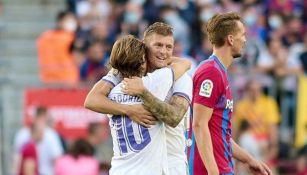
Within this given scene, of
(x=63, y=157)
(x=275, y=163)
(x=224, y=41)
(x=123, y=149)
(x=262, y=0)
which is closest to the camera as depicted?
(x=123, y=149)

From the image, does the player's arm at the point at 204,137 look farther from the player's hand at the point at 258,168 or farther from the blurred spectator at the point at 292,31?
the blurred spectator at the point at 292,31

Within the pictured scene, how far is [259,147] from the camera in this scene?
17734 mm

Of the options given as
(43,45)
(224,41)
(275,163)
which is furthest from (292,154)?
(224,41)

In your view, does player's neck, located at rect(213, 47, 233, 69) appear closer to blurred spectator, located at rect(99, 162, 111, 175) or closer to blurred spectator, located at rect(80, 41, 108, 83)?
blurred spectator, located at rect(99, 162, 111, 175)

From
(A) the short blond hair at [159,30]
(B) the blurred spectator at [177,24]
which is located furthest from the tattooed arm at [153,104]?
(B) the blurred spectator at [177,24]

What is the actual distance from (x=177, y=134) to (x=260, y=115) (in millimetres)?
8934

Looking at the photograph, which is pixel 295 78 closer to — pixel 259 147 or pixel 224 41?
pixel 259 147

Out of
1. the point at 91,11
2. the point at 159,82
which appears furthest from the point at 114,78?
the point at 91,11

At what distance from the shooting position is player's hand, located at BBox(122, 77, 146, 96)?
8.95m

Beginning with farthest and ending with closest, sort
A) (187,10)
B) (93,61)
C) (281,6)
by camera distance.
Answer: (281,6), (187,10), (93,61)

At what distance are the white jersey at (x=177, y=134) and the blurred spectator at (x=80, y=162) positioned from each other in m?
6.85

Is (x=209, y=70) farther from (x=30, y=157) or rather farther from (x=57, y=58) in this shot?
(x=57, y=58)

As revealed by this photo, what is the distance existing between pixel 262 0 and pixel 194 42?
2.17 meters

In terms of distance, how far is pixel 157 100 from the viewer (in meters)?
8.99
